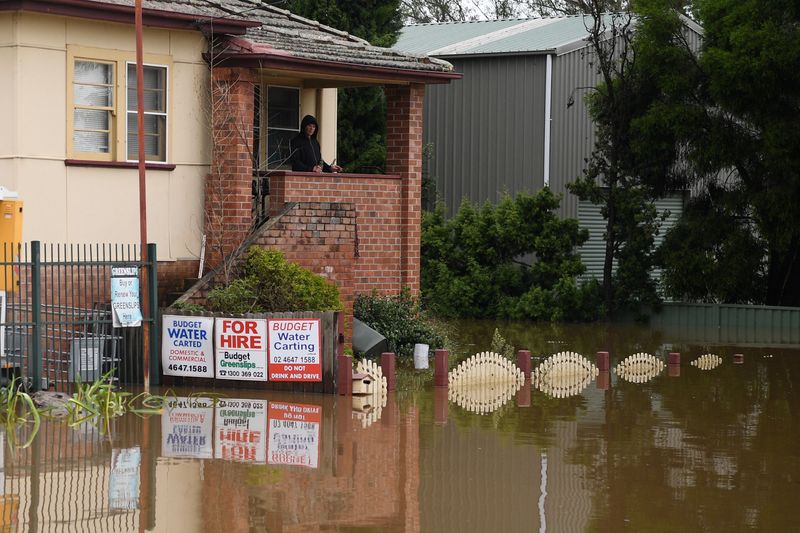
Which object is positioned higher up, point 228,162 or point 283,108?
point 283,108

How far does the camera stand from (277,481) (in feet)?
38.8

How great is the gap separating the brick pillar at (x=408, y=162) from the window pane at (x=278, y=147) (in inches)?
71.3

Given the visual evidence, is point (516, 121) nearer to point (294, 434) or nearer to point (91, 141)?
point (91, 141)

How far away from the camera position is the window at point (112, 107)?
19.4 metres

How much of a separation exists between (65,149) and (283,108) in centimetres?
560

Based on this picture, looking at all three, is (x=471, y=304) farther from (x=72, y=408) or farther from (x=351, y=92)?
(x=72, y=408)

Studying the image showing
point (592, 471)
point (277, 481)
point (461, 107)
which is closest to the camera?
point (277, 481)

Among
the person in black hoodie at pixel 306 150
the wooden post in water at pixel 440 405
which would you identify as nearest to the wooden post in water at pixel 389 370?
the wooden post in water at pixel 440 405

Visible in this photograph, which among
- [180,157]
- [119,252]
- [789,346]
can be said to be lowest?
[789,346]

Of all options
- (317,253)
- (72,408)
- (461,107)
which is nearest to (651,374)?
(317,253)

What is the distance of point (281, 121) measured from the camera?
2395 centimetres

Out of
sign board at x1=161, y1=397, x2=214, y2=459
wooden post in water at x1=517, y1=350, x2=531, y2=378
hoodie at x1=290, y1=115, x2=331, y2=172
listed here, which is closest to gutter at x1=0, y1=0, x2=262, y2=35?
hoodie at x1=290, y1=115, x2=331, y2=172

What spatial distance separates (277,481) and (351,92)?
21.0 metres

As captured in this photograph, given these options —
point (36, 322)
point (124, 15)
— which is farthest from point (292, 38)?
point (36, 322)
